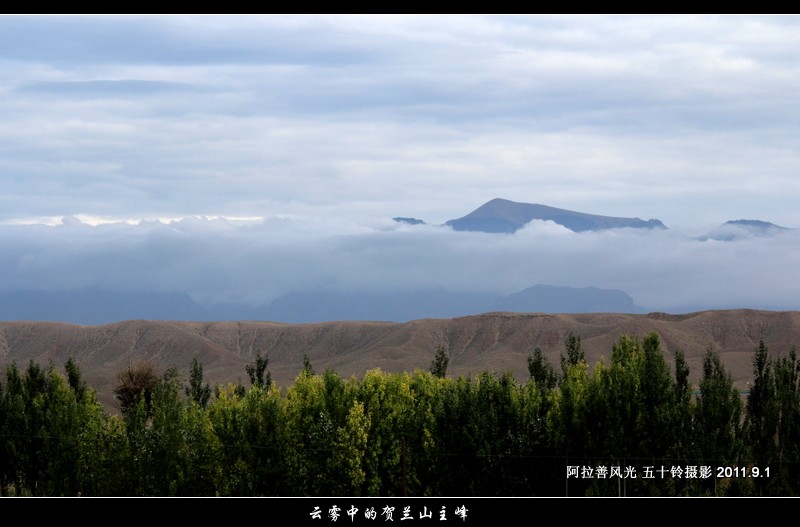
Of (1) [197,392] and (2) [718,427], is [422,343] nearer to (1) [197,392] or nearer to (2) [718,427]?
(1) [197,392]

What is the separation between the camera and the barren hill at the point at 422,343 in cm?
16425

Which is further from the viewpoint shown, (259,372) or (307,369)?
(259,372)

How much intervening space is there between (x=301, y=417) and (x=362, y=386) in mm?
3686

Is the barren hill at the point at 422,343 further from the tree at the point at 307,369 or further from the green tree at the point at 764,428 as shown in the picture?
the green tree at the point at 764,428

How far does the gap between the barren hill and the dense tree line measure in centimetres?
9908

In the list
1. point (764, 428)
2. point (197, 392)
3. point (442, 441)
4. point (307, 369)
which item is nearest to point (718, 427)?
point (764, 428)

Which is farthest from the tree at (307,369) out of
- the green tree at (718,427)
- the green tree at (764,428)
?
the green tree at (764,428)

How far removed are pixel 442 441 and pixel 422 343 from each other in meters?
128

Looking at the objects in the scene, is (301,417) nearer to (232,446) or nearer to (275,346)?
(232,446)

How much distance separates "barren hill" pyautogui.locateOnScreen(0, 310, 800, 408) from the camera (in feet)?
539

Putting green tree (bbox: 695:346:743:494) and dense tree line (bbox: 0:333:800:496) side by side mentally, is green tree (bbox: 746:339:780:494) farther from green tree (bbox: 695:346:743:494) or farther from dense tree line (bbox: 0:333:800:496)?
green tree (bbox: 695:346:743:494)

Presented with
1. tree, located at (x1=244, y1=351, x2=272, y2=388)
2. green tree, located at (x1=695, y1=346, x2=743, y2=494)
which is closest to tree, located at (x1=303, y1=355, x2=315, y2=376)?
tree, located at (x1=244, y1=351, x2=272, y2=388)

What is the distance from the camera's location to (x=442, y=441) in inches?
2105

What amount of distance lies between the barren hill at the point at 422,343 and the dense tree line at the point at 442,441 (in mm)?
99076
